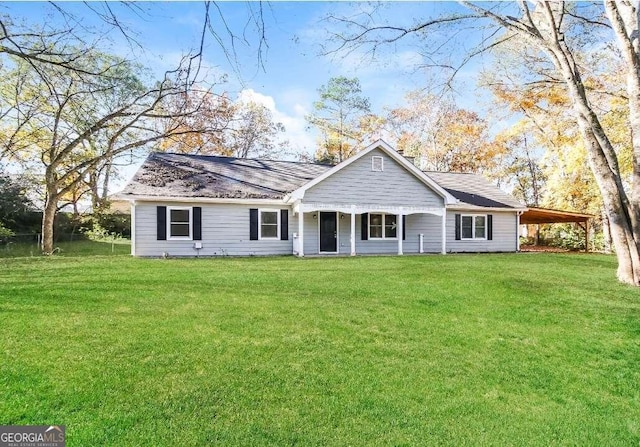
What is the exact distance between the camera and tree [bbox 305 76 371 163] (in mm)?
29016

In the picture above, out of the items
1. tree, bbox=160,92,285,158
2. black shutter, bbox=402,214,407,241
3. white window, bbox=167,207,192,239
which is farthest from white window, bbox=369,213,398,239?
tree, bbox=160,92,285,158

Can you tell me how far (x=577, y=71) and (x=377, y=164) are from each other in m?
7.55

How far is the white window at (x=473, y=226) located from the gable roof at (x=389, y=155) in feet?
7.04

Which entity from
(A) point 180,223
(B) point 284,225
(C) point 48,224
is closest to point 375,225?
(B) point 284,225

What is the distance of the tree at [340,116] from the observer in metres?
29.0

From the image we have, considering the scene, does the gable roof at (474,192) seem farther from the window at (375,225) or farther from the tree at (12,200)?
the tree at (12,200)

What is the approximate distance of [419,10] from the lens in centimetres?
944

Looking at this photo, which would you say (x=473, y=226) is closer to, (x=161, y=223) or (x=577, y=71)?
(x=577, y=71)

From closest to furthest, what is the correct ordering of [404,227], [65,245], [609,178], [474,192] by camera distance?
[609,178], [404,227], [65,245], [474,192]

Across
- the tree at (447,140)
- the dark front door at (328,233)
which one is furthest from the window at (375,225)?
the tree at (447,140)

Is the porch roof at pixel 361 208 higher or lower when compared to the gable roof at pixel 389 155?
lower

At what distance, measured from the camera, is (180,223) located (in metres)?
14.0

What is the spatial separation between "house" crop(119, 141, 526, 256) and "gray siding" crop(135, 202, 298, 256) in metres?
0.03

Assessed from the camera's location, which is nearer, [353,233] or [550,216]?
[353,233]
